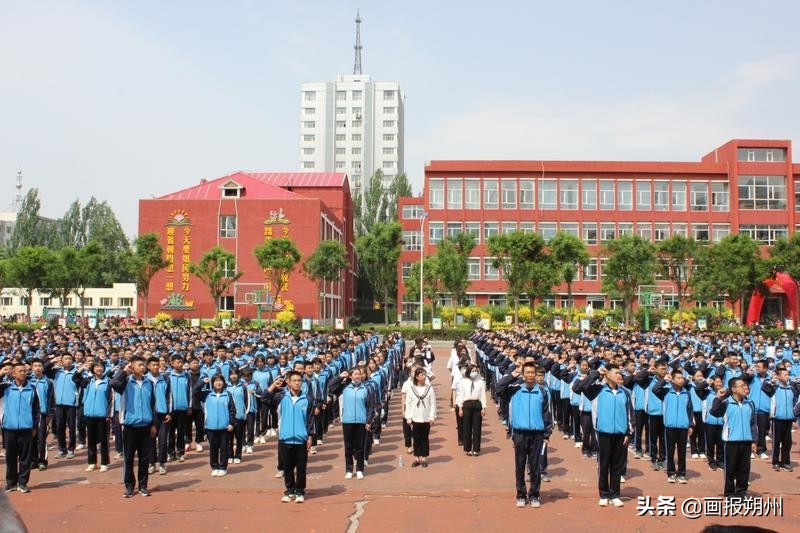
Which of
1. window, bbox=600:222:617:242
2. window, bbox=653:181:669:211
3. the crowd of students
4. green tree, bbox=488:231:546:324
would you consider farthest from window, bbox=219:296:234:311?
the crowd of students

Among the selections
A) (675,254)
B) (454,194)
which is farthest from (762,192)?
(454,194)

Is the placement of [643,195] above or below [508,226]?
above

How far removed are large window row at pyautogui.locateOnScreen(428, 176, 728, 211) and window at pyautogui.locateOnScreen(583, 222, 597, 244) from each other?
1.38 metres

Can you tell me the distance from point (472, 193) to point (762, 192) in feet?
75.2

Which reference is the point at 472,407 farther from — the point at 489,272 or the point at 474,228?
the point at 474,228

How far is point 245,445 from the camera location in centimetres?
1202

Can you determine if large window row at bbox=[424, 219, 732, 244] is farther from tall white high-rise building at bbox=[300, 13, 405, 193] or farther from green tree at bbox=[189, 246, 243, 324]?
tall white high-rise building at bbox=[300, 13, 405, 193]

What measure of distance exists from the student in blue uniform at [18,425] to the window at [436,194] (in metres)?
48.3

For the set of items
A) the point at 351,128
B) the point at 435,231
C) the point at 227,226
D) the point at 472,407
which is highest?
the point at 351,128

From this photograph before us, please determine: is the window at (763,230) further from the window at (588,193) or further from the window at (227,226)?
the window at (227,226)

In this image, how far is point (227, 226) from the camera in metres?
51.0

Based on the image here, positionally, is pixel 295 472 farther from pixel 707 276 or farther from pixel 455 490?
pixel 707 276

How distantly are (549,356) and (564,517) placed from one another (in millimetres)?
6562

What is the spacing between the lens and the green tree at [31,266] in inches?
1812
